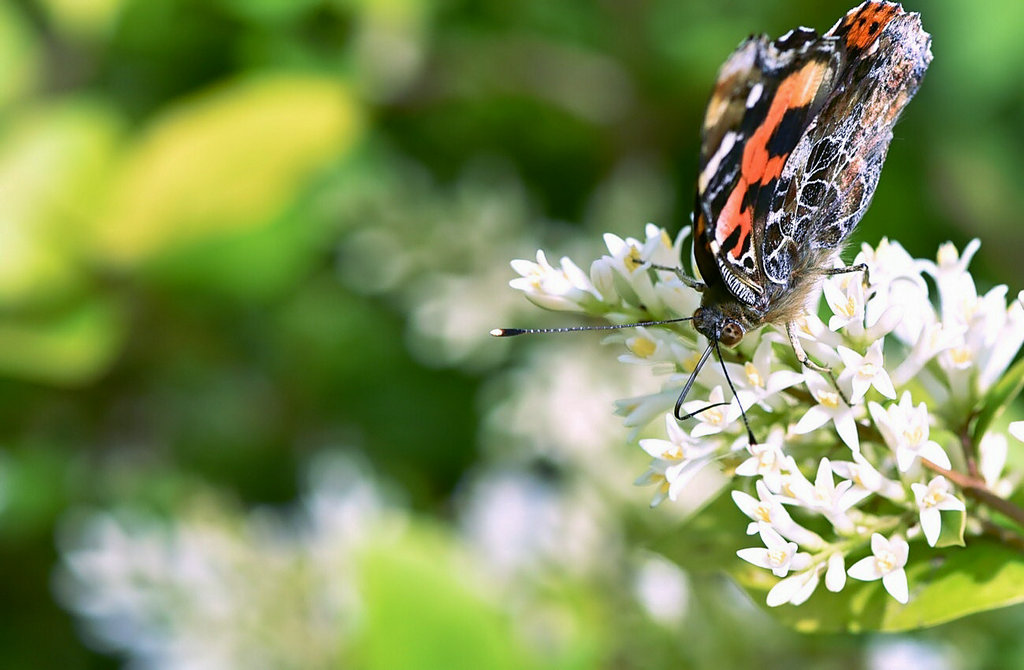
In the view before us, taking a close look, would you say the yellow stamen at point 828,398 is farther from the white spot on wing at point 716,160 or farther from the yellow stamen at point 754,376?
the white spot on wing at point 716,160

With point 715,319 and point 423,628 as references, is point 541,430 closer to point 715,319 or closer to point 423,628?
point 423,628

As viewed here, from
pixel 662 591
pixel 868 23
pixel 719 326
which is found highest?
pixel 868 23

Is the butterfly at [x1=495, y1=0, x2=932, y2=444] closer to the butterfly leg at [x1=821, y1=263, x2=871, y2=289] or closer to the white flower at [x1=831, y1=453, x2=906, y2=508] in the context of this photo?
the butterfly leg at [x1=821, y1=263, x2=871, y2=289]

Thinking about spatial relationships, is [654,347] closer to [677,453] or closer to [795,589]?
[677,453]


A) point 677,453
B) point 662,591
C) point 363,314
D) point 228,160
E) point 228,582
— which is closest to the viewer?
point 677,453

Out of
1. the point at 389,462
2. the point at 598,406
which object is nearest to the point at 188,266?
the point at 389,462

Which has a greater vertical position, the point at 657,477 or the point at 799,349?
the point at 799,349

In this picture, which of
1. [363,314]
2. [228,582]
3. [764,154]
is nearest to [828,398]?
[764,154]

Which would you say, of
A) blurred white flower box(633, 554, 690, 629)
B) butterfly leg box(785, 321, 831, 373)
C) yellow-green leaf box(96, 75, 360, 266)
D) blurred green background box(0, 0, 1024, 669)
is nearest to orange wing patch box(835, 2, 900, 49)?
butterfly leg box(785, 321, 831, 373)

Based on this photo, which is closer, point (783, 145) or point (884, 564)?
point (884, 564)
